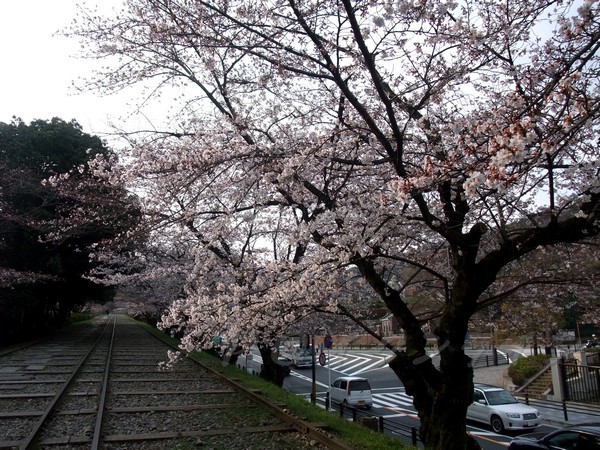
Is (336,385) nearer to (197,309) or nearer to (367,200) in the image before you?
(197,309)

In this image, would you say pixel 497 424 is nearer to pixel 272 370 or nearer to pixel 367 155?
pixel 272 370

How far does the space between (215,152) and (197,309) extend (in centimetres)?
297

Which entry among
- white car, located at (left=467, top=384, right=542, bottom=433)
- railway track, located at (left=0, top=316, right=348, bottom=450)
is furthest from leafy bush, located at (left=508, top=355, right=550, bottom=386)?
railway track, located at (left=0, top=316, right=348, bottom=450)

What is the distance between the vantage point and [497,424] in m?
16.0

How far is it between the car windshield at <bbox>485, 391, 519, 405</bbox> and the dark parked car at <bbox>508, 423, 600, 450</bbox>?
677 cm

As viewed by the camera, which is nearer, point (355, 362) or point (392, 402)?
point (392, 402)

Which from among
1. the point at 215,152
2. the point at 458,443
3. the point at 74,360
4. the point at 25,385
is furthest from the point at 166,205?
the point at 74,360

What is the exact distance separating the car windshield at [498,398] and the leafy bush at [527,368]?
7687 millimetres

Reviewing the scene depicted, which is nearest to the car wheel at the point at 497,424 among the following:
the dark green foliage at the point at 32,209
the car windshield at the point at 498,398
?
the car windshield at the point at 498,398

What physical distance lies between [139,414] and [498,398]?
14.0 m

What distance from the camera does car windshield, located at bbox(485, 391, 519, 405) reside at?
661 inches

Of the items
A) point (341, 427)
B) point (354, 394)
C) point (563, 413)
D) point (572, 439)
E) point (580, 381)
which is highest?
point (341, 427)

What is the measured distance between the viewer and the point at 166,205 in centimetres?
700

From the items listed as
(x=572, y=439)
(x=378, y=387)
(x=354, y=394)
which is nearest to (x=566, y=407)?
(x=354, y=394)
